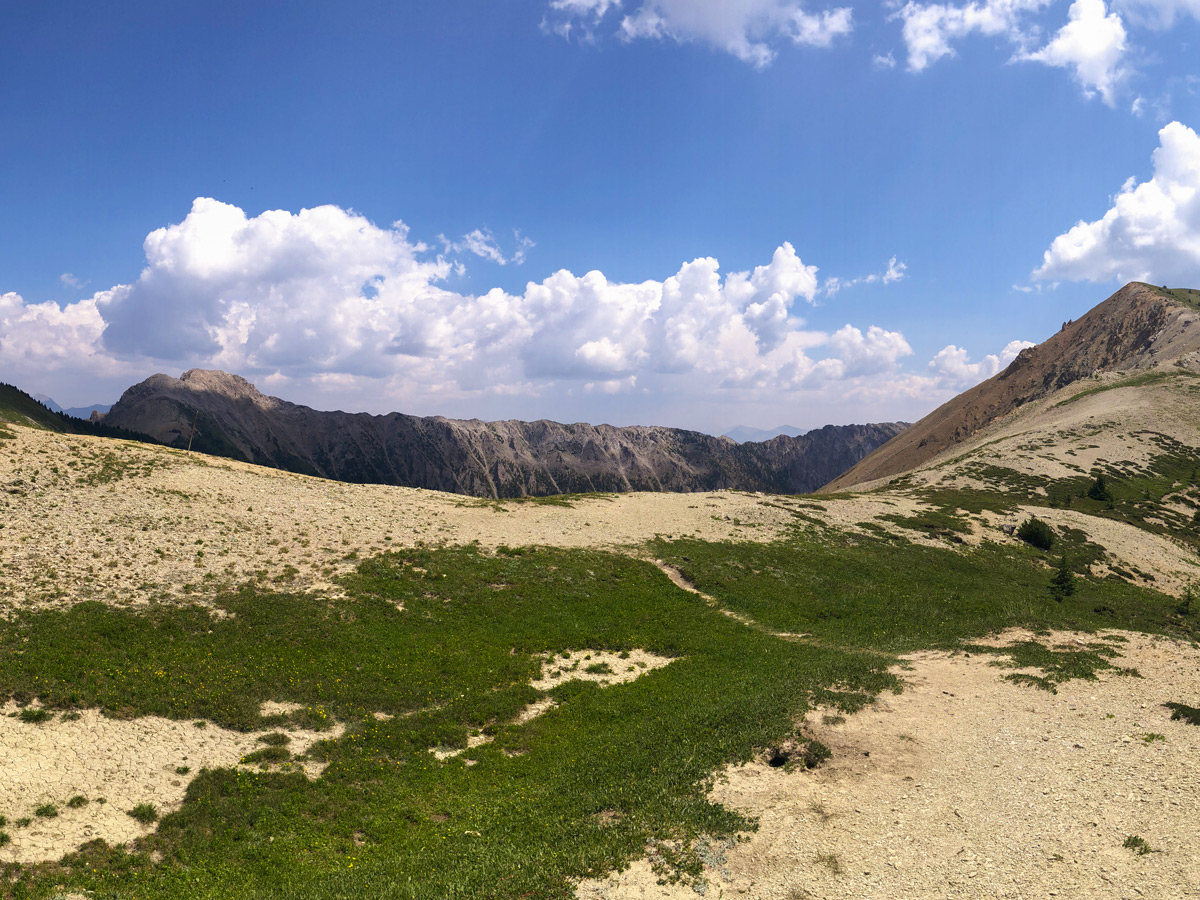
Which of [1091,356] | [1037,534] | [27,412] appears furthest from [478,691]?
[27,412]

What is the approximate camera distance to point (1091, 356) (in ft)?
551

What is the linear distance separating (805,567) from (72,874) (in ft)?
142

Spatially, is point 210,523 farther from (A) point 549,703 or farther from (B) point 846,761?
(B) point 846,761

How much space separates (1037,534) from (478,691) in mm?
56545

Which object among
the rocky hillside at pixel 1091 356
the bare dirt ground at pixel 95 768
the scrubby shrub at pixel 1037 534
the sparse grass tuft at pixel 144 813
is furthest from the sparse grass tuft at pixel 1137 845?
the rocky hillside at pixel 1091 356

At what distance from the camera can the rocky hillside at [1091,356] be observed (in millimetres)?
140500

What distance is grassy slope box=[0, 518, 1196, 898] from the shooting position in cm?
1525

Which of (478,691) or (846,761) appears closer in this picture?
(846,761)

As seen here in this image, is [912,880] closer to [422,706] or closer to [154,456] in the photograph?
[422,706]

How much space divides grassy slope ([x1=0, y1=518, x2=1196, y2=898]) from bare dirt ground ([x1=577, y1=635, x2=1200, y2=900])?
1.61 m

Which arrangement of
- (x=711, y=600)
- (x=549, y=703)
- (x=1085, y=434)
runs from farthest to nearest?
1. (x=1085, y=434)
2. (x=711, y=600)
3. (x=549, y=703)

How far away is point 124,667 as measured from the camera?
2273 centimetres

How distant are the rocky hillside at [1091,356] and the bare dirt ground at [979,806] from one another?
12724 centimetres

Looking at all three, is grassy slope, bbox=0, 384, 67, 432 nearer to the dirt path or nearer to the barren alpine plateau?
the barren alpine plateau
